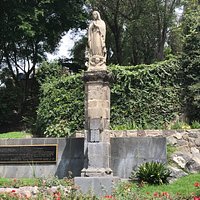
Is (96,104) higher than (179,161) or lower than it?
higher

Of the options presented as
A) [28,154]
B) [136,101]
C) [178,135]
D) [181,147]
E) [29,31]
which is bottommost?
[28,154]

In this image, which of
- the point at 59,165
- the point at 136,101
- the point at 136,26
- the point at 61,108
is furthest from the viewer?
the point at 136,26

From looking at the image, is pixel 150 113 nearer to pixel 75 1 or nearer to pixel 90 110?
pixel 90 110

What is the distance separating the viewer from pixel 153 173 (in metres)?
11.7

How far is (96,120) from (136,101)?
243 inches

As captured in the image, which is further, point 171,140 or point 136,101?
point 136,101

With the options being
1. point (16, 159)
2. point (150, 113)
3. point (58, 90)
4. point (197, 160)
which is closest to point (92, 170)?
point (16, 159)

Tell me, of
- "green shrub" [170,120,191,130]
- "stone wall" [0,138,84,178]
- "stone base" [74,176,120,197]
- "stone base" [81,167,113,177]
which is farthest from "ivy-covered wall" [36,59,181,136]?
"stone base" [74,176,120,197]

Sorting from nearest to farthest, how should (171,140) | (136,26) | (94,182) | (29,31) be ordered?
(94,182) < (171,140) < (29,31) < (136,26)

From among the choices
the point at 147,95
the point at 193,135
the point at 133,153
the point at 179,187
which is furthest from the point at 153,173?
the point at 147,95

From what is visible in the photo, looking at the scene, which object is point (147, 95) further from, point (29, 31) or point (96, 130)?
point (29, 31)

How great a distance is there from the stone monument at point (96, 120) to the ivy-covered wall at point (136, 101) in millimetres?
5135

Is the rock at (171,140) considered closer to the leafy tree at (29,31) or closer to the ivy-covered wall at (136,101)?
the ivy-covered wall at (136,101)

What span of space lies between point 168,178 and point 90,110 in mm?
3136
